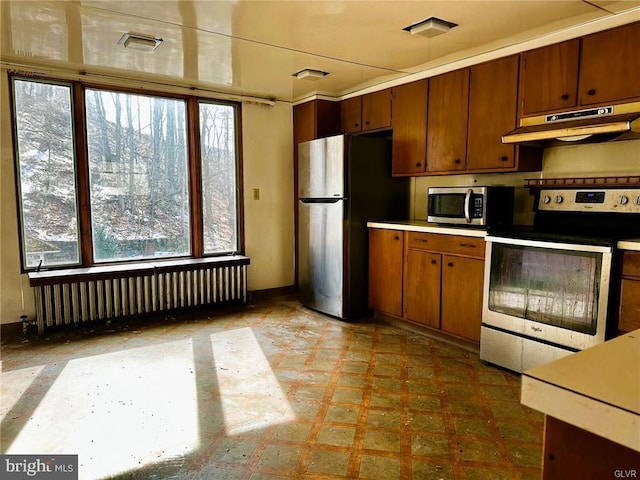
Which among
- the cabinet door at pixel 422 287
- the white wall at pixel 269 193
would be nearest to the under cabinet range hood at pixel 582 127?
the cabinet door at pixel 422 287

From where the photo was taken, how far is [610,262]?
2346 mm

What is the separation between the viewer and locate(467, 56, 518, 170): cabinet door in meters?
3.15

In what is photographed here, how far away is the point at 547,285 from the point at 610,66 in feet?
4.62

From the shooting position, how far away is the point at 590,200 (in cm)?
276

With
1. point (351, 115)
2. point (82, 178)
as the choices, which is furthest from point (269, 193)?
point (82, 178)

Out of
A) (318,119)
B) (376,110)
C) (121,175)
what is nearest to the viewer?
(121,175)

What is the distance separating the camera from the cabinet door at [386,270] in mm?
3812

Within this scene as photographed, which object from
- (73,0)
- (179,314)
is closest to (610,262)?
(73,0)

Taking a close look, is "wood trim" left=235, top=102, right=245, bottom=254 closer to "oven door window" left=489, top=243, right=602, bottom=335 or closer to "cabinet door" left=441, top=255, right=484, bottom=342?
"cabinet door" left=441, top=255, right=484, bottom=342

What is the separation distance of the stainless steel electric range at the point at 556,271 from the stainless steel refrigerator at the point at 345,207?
137cm

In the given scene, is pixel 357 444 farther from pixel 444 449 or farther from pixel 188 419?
pixel 188 419

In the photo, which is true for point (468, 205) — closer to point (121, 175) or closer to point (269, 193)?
point (269, 193)

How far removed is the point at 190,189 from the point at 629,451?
4376mm

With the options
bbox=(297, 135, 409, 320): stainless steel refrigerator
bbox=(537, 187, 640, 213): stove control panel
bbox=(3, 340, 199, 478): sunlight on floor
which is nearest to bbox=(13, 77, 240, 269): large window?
bbox=(297, 135, 409, 320): stainless steel refrigerator
